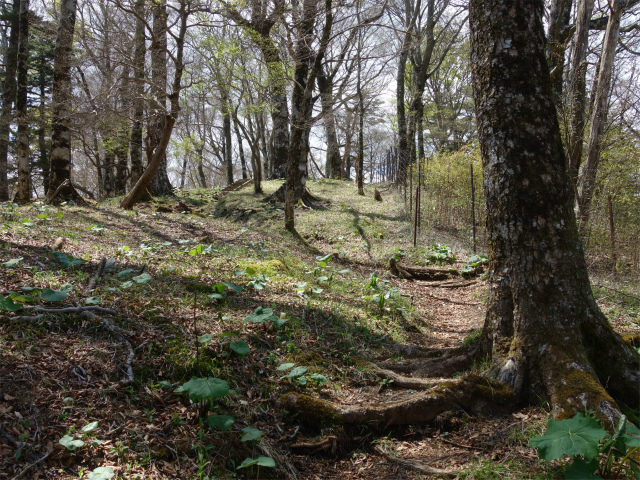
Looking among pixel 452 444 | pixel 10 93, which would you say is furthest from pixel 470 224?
pixel 10 93

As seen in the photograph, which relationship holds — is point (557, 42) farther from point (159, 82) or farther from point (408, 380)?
point (159, 82)

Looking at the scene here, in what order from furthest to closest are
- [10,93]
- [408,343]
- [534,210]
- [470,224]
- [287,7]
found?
[10,93] → [470,224] → [287,7] → [408,343] → [534,210]

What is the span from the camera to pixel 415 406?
2.66m

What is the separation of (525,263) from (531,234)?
0.22 m

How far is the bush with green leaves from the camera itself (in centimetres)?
162

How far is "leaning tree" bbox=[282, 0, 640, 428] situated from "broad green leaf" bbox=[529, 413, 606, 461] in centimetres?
81

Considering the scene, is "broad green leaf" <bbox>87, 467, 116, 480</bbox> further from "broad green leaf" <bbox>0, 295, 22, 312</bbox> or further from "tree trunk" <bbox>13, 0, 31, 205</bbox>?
"tree trunk" <bbox>13, 0, 31, 205</bbox>

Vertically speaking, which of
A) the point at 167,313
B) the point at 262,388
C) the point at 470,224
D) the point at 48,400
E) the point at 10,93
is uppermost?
the point at 10,93

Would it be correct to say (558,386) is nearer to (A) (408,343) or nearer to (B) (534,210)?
(B) (534,210)

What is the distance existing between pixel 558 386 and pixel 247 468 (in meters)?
2.04

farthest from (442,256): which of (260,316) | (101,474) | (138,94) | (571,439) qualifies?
(138,94)

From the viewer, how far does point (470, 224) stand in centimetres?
1043

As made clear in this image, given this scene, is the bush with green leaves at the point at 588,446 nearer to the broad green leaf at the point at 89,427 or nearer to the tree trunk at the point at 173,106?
the broad green leaf at the point at 89,427

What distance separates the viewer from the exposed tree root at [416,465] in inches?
82.4
